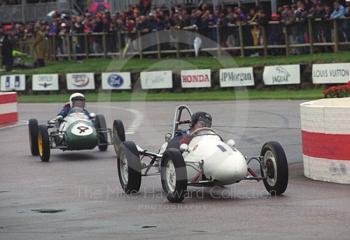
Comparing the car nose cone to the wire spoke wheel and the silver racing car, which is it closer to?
the silver racing car

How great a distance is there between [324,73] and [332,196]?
20.1 m

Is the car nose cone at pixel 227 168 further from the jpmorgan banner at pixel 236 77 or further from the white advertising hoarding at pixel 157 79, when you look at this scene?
the white advertising hoarding at pixel 157 79

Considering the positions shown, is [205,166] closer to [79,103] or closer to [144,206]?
[144,206]

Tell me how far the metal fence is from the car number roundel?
57.8 ft

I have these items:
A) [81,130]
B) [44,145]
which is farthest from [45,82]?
[44,145]

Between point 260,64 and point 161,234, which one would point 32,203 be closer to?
point 161,234

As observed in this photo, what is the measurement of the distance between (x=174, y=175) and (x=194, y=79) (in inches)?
945

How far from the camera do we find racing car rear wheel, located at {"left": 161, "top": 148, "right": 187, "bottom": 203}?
11172 millimetres

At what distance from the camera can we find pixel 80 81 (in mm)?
38469

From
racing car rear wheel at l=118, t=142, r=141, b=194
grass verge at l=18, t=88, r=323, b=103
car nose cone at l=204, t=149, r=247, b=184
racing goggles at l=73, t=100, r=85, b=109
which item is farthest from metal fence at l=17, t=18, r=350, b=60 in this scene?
car nose cone at l=204, t=149, r=247, b=184

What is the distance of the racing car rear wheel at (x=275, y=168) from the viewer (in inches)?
453

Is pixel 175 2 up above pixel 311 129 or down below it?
above

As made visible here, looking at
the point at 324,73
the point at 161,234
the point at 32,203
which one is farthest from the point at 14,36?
the point at 161,234

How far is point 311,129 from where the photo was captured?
1327cm
